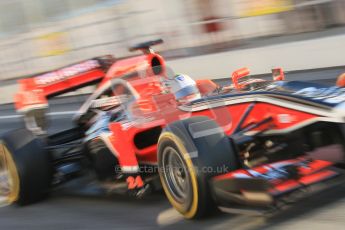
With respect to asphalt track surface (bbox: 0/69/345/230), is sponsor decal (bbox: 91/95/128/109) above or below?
above

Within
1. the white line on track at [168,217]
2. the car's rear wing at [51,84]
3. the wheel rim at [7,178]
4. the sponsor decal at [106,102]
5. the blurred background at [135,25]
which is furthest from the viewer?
the blurred background at [135,25]

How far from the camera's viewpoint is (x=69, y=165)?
20.9ft

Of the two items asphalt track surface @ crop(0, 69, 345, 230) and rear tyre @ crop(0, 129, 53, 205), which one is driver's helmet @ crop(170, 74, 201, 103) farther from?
rear tyre @ crop(0, 129, 53, 205)

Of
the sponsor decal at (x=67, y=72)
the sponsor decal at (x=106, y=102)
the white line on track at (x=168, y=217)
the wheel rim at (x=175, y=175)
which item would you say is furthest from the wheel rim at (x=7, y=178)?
the wheel rim at (x=175, y=175)

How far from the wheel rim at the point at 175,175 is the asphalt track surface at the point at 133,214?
0.19m

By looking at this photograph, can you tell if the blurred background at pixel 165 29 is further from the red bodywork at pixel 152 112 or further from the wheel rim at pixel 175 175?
the wheel rim at pixel 175 175

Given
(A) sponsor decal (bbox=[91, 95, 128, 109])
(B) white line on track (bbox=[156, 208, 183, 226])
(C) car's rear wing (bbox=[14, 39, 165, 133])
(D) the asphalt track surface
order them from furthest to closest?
(C) car's rear wing (bbox=[14, 39, 165, 133]) → (A) sponsor decal (bbox=[91, 95, 128, 109]) → (B) white line on track (bbox=[156, 208, 183, 226]) → (D) the asphalt track surface

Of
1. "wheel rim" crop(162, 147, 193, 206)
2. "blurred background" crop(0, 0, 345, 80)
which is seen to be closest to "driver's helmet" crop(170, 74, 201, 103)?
"wheel rim" crop(162, 147, 193, 206)

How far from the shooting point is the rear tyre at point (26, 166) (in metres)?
6.11

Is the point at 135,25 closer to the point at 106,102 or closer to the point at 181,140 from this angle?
the point at 106,102

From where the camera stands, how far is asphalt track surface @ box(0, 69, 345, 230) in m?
4.31

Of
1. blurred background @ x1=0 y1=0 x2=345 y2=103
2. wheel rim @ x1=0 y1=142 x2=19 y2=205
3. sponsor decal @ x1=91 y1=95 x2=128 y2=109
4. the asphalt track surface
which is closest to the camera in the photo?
the asphalt track surface

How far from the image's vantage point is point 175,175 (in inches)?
188

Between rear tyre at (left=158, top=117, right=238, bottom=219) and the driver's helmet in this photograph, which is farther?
the driver's helmet
